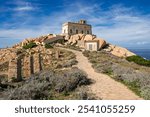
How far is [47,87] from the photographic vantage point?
1262cm

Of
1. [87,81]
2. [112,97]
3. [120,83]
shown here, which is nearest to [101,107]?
[112,97]

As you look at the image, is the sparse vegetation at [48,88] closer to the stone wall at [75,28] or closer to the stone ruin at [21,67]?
the stone ruin at [21,67]

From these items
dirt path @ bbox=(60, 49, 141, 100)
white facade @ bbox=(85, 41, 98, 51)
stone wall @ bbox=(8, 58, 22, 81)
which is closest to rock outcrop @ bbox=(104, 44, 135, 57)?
white facade @ bbox=(85, 41, 98, 51)

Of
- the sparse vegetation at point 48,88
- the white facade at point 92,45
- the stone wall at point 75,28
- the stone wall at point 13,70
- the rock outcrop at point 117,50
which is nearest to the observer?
the sparse vegetation at point 48,88

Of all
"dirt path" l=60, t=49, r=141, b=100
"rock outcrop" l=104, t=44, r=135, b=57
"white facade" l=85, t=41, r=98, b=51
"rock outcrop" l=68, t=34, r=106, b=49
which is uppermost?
"rock outcrop" l=68, t=34, r=106, b=49

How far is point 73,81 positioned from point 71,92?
1.15m

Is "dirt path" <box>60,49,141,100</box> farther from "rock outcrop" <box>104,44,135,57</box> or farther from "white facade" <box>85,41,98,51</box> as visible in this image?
"rock outcrop" <box>104,44,135,57</box>

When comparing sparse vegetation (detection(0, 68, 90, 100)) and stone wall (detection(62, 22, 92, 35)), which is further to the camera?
stone wall (detection(62, 22, 92, 35))

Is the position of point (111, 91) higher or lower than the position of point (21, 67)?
lower

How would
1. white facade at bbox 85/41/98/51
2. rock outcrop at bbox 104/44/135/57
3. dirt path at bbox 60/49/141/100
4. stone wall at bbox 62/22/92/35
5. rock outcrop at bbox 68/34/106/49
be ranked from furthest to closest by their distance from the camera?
stone wall at bbox 62/22/92/35 → rock outcrop at bbox 68/34/106/49 → white facade at bbox 85/41/98/51 → rock outcrop at bbox 104/44/135/57 → dirt path at bbox 60/49/141/100

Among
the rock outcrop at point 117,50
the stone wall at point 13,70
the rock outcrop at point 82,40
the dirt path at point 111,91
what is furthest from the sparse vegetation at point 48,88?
the rock outcrop at point 82,40

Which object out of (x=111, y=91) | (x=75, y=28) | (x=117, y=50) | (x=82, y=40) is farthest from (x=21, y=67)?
(x=75, y=28)

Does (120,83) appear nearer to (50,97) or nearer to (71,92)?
(71,92)

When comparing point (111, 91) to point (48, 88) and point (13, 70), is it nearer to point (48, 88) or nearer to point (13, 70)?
point (48, 88)
